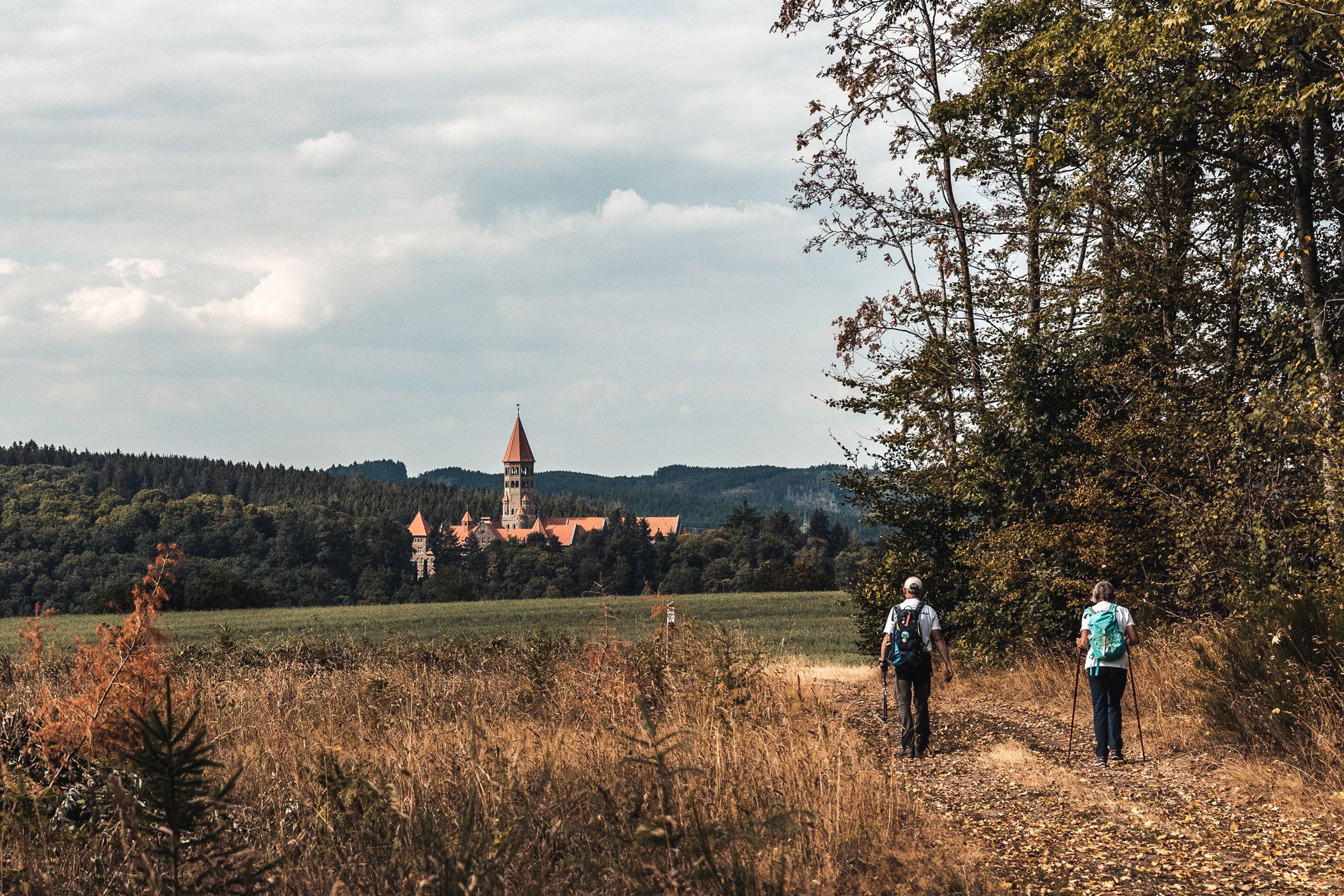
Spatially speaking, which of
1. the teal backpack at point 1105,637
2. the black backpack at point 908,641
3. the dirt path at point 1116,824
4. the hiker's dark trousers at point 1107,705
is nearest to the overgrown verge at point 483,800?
the dirt path at point 1116,824

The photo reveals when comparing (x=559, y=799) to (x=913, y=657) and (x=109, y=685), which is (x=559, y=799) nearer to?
(x=109, y=685)

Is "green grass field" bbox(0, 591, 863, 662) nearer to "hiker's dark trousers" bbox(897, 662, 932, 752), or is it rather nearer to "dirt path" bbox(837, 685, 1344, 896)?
"hiker's dark trousers" bbox(897, 662, 932, 752)

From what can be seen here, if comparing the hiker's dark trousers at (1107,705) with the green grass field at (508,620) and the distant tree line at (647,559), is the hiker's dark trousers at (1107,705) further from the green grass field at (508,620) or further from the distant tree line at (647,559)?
the distant tree line at (647,559)

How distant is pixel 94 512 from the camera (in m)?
108

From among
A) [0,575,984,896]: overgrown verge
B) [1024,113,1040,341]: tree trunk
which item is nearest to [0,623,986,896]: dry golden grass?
[0,575,984,896]: overgrown verge

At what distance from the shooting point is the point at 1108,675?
402 inches

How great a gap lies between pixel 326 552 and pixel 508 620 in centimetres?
6768

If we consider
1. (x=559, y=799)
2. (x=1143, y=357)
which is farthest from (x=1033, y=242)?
(x=559, y=799)

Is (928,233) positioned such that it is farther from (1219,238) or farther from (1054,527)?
(1054,527)

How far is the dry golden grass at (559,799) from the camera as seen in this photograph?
4992mm

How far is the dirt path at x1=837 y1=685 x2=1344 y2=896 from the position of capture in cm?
654

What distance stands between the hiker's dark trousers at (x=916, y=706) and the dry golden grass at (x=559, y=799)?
81 centimetres

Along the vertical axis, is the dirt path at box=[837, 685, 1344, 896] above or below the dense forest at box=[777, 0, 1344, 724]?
below

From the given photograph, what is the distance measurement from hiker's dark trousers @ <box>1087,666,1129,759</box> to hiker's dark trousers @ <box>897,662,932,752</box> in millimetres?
1564
